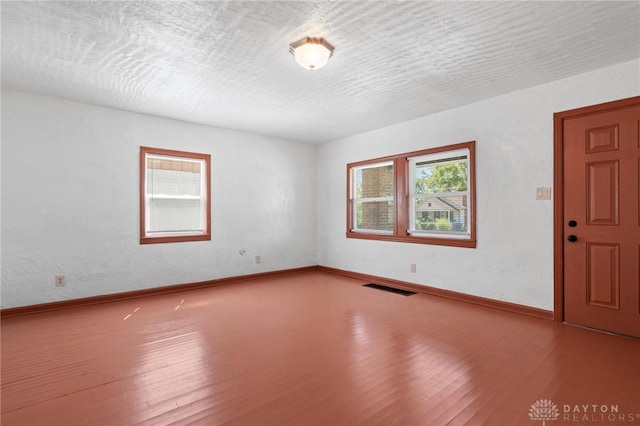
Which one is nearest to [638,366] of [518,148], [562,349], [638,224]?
[562,349]

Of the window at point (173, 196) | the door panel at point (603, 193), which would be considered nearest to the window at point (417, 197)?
the door panel at point (603, 193)

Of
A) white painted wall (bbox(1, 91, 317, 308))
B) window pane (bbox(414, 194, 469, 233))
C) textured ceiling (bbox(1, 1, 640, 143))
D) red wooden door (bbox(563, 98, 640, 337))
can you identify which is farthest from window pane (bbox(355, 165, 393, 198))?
red wooden door (bbox(563, 98, 640, 337))

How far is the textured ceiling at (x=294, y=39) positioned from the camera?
2238 mm

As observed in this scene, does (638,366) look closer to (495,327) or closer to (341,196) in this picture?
(495,327)

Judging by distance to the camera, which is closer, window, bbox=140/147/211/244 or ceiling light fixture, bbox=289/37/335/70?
ceiling light fixture, bbox=289/37/335/70

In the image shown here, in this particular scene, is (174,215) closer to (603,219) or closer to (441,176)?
(441,176)

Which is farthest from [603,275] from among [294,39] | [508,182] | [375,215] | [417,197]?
[294,39]

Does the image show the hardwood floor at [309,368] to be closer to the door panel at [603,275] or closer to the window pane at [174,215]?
the door panel at [603,275]

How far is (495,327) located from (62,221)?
17.0 ft

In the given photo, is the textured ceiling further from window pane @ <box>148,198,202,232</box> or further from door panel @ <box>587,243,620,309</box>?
door panel @ <box>587,243,620,309</box>

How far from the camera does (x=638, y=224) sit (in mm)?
2895

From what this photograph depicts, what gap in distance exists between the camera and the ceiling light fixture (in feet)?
8.45

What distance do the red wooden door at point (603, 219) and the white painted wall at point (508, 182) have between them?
0.17 m

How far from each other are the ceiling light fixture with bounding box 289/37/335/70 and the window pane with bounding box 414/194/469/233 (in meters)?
2.74
